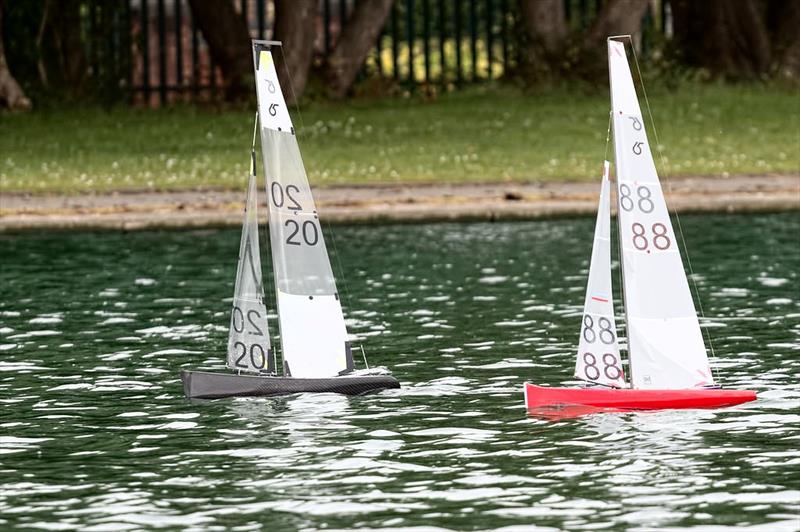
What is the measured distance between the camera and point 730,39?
147 ft

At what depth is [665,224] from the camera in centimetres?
1544

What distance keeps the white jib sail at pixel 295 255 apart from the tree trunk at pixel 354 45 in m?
25.9

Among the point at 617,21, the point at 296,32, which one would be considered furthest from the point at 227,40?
the point at 617,21

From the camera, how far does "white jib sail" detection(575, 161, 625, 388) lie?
14977 millimetres

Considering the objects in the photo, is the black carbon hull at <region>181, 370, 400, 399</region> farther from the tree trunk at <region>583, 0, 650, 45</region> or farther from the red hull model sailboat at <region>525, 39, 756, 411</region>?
the tree trunk at <region>583, 0, 650, 45</region>

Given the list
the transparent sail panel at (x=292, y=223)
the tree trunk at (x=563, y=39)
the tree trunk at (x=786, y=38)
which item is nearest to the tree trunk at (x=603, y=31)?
the tree trunk at (x=563, y=39)

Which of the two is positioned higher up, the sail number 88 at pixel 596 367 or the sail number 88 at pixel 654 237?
the sail number 88 at pixel 654 237

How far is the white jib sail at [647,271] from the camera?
15.2 metres

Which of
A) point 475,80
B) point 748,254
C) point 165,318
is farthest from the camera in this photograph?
point 475,80

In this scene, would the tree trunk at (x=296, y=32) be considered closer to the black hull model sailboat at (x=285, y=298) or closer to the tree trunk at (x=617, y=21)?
the tree trunk at (x=617, y=21)

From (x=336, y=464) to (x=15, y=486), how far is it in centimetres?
230

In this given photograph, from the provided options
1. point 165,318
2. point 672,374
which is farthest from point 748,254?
point 672,374

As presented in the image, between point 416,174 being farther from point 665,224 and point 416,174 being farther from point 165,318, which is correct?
point 665,224

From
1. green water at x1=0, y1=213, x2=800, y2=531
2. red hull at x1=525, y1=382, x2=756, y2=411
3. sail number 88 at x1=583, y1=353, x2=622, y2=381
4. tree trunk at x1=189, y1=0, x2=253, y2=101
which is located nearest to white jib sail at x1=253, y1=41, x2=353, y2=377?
green water at x1=0, y1=213, x2=800, y2=531
